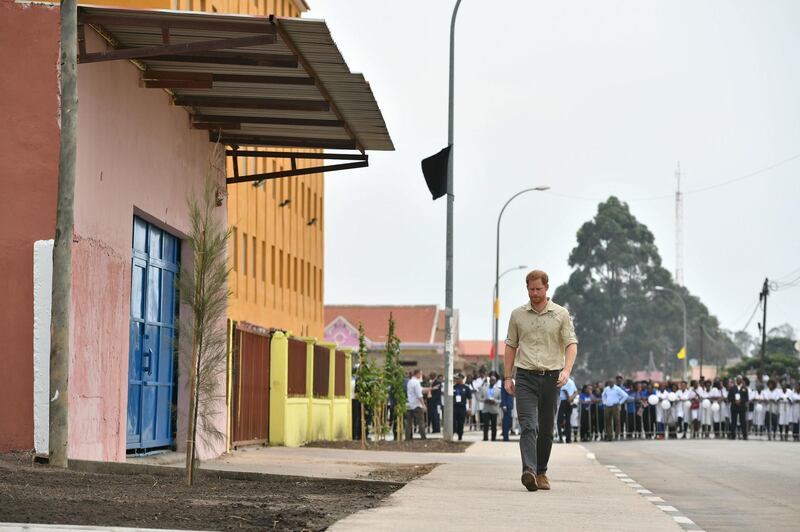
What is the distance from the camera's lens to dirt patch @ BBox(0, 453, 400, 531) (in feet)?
30.6

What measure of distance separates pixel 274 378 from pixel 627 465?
26.5 ft

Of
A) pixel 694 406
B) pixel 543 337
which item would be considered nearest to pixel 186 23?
pixel 543 337

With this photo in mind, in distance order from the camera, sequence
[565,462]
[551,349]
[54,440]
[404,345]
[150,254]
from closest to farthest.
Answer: [54,440] → [551,349] → [150,254] → [565,462] → [404,345]

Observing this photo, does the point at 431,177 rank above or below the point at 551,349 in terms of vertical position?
above

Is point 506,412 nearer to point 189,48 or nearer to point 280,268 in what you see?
point 280,268

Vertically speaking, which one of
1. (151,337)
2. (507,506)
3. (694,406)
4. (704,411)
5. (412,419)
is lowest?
(507,506)

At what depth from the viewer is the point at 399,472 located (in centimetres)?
1823

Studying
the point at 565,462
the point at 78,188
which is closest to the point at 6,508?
the point at 78,188

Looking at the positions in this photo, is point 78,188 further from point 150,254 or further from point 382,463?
point 382,463

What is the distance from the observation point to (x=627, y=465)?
23.4 m

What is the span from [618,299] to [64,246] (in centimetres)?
12218

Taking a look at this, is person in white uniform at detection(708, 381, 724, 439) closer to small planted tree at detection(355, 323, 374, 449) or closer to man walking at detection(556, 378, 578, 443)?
man walking at detection(556, 378, 578, 443)

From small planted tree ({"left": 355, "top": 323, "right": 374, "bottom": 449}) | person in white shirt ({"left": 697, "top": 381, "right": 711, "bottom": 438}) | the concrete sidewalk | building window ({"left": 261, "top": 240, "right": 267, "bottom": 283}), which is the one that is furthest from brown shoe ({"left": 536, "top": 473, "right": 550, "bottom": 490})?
building window ({"left": 261, "top": 240, "right": 267, "bottom": 283})

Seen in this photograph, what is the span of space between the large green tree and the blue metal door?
4415 inches
